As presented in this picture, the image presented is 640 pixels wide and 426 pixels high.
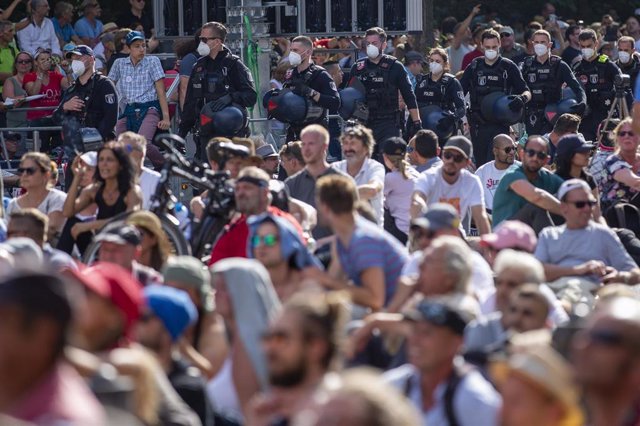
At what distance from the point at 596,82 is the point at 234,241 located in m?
10.9

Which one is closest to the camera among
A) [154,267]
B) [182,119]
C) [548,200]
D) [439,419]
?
[439,419]

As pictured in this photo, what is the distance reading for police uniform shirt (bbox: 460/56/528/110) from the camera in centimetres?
1831

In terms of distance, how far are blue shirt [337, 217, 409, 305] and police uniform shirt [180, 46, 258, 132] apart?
23.7 feet

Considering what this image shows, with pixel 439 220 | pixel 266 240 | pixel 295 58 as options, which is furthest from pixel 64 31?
pixel 266 240

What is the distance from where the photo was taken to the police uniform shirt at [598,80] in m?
19.9

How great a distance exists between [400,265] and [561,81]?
36.6 feet

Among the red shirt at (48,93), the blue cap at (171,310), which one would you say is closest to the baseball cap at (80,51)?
the red shirt at (48,93)

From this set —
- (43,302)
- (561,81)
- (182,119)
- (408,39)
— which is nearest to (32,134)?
(182,119)

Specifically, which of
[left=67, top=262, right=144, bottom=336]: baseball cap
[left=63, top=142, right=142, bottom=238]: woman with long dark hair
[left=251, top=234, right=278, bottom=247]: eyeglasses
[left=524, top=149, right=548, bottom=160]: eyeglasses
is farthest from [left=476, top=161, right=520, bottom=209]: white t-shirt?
[left=67, top=262, right=144, bottom=336]: baseball cap

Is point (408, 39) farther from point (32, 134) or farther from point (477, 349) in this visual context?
point (477, 349)

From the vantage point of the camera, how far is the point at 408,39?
23.0 metres

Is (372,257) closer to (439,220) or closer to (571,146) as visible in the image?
(439,220)

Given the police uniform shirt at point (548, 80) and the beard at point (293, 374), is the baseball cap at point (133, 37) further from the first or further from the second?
the beard at point (293, 374)

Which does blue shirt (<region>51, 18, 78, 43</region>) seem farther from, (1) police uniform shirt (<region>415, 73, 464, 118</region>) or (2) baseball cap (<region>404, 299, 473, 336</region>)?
(2) baseball cap (<region>404, 299, 473, 336</region>)
